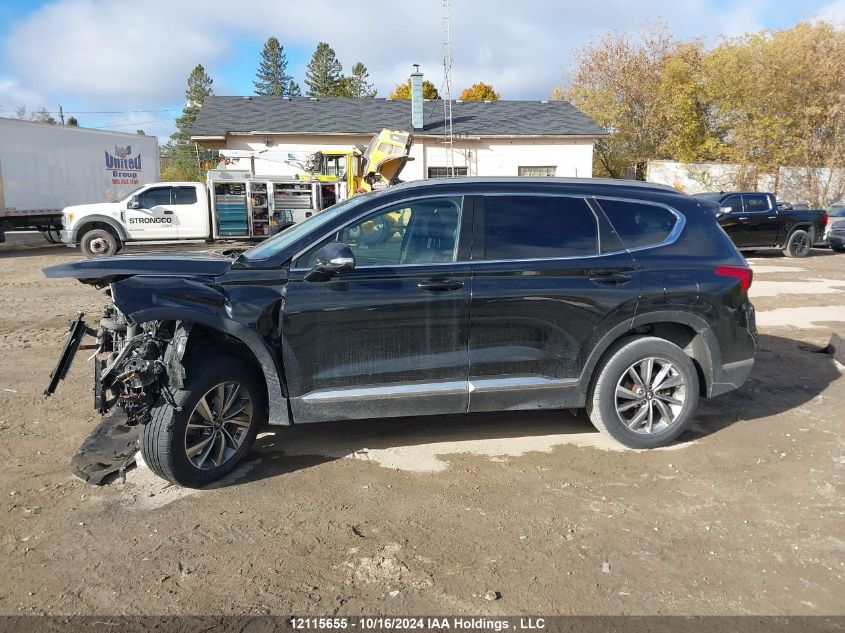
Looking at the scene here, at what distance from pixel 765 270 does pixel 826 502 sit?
40.4ft

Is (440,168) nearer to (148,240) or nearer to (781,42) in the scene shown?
(148,240)

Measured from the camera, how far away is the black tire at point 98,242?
53.5 feet

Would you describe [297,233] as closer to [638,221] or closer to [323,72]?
[638,221]

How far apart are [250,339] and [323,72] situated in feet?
220

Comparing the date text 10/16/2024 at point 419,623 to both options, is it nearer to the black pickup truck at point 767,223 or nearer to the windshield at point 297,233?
the windshield at point 297,233

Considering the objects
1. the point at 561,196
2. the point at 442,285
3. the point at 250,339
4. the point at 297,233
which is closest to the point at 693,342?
the point at 561,196

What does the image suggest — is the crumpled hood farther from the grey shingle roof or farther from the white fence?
the white fence

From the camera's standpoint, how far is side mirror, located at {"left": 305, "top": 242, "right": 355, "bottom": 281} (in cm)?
386

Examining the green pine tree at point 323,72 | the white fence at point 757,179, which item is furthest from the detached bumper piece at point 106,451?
the green pine tree at point 323,72

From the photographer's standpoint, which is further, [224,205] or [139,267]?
[224,205]

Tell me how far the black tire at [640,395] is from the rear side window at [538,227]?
2.56ft

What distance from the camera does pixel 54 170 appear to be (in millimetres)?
20266

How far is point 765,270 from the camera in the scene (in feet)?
48.1

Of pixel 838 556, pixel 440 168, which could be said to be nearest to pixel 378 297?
pixel 838 556
